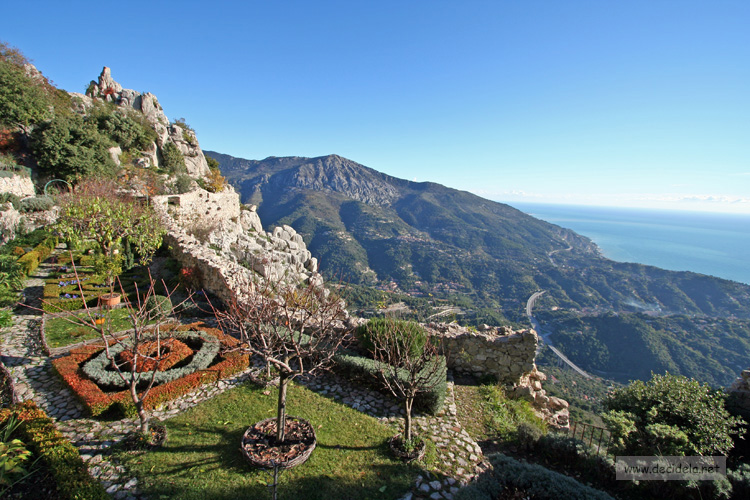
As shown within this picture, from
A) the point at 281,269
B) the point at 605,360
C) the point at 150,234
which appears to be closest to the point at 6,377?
the point at 150,234

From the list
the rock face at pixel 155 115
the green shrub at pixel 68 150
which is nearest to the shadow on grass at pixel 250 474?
the green shrub at pixel 68 150

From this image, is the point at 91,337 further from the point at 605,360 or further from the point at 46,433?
the point at 605,360

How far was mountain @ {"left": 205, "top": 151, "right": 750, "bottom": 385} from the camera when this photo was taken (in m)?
50.6

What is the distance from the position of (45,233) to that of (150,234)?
6871 mm

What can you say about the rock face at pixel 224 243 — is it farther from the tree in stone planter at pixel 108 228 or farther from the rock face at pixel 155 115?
the rock face at pixel 155 115

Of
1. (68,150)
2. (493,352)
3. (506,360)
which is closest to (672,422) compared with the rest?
(506,360)

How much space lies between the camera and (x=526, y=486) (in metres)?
5.24

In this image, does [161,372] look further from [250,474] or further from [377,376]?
[377,376]

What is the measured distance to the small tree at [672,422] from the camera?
630 centimetres

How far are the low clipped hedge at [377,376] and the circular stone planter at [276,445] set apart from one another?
243cm

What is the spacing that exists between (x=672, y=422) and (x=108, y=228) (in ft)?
71.8

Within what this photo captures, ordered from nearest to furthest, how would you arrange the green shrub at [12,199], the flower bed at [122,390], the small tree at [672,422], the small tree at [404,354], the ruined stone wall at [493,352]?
the small tree at [672,422], the flower bed at [122,390], the small tree at [404,354], the ruined stone wall at [493,352], the green shrub at [12,199]

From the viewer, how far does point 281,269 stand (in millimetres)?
21578

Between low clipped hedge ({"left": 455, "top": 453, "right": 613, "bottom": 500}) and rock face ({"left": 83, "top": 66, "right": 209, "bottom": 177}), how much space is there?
38.7 m
